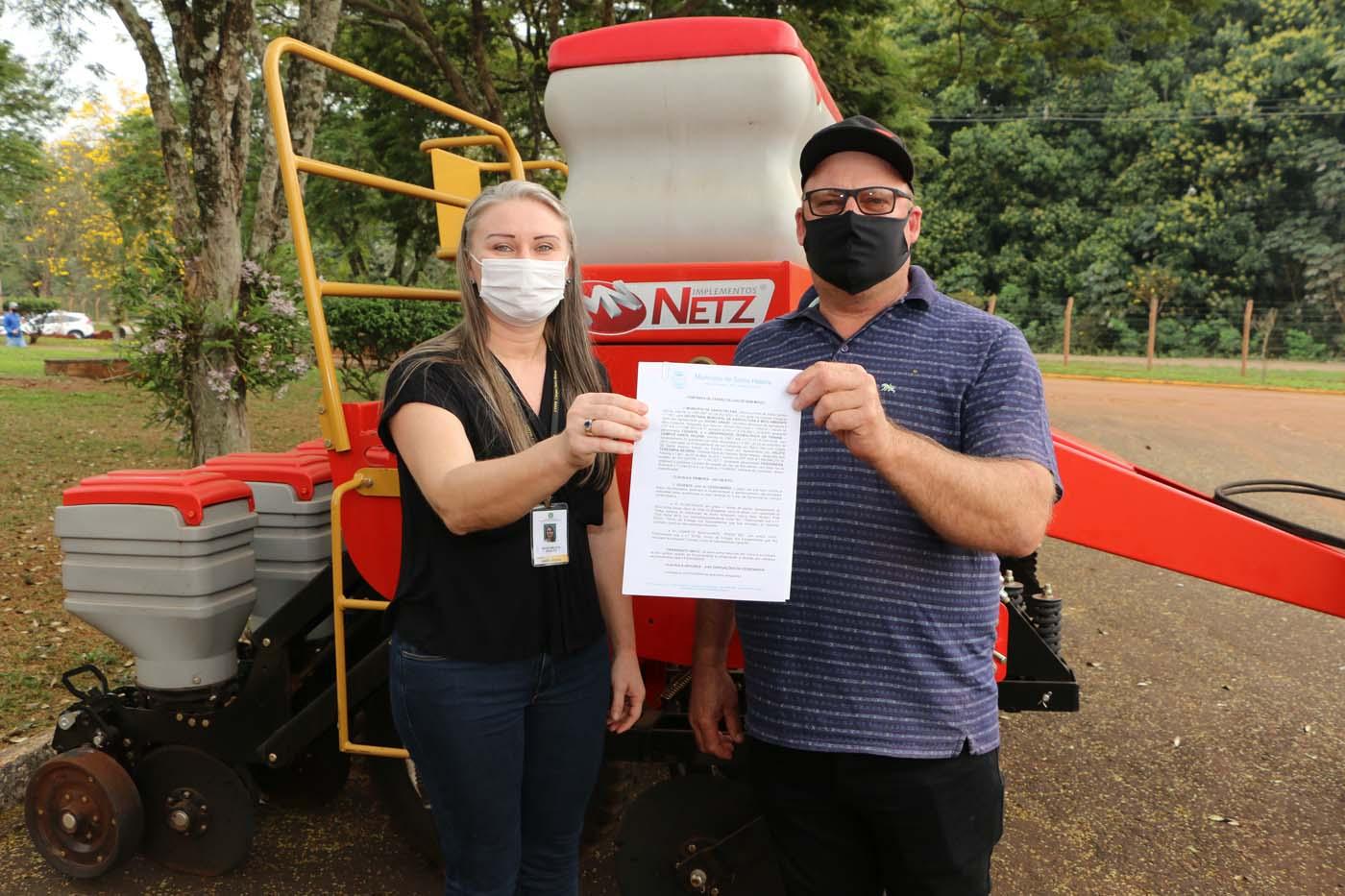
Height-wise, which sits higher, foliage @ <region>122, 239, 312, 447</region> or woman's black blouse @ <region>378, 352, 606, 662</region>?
foliage @ <region>122, 239, 312, 447</region>

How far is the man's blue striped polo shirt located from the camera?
5.75 ft

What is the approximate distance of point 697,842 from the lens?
269 centimetres

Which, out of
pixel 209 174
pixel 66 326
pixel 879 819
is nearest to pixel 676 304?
pixel 879 819

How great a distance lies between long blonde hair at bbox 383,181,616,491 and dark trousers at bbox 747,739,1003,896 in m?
0.73

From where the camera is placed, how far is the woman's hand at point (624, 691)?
2.19 metres

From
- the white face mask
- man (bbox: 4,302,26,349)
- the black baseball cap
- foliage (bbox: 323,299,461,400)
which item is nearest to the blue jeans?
the white face mask

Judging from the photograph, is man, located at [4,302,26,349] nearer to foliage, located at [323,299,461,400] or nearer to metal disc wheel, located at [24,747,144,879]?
foliage, located at [323,299,461,400]

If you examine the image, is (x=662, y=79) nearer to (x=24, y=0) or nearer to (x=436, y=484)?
A: (x=436, y=484)

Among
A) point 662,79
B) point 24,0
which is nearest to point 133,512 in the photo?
point 662,79

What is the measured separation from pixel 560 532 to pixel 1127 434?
1285 centimetres

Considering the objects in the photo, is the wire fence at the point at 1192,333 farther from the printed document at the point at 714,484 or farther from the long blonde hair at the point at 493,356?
the printed document at the point at 714,484

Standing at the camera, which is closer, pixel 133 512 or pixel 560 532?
pixel 560 532

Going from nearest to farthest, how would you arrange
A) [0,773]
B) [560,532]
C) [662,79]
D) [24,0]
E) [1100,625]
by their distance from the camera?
[560,532] → [662,79] → [0,773] → [1100,625] → [24,0]

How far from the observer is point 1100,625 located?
19.7ft
